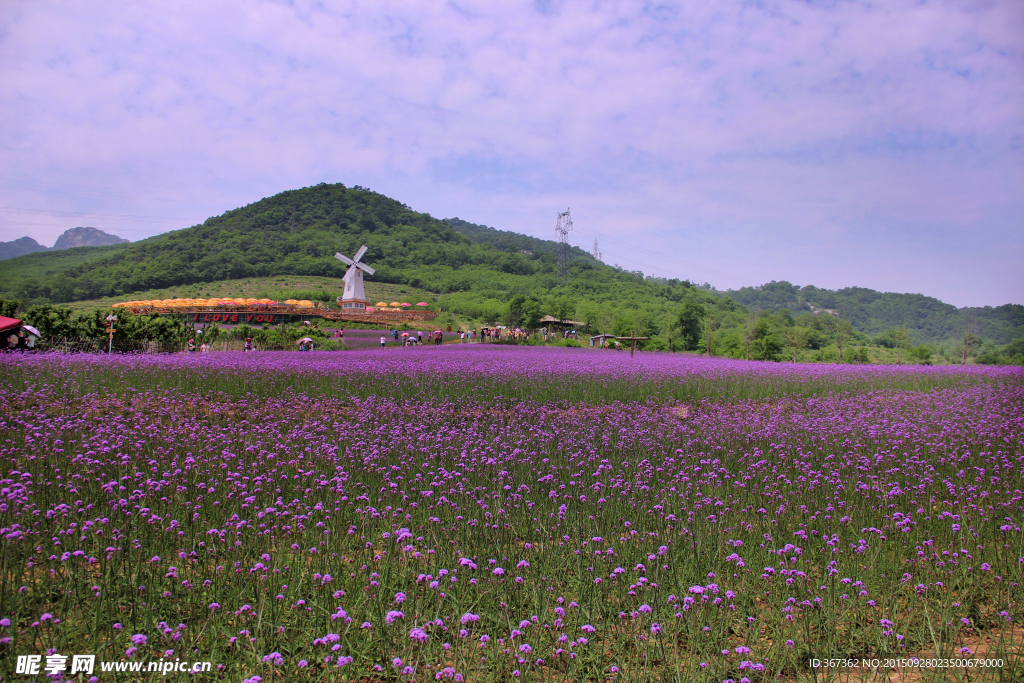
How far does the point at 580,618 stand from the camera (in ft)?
8.94

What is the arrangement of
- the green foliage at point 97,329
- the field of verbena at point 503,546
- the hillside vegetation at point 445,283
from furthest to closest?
the hillside vegetation at point 445,283, the green foliage at point 97,329, the field of verbena at point 503,546

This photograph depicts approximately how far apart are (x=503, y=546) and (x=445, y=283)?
105376 mm

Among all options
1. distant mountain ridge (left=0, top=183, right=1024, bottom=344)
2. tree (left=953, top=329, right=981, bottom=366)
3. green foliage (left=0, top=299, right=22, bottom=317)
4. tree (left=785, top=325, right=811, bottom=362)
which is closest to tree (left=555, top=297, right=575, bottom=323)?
distant mountain ridge (left=0, top=183, right=1024, bottom=344)

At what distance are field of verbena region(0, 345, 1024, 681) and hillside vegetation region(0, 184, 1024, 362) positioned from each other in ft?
108

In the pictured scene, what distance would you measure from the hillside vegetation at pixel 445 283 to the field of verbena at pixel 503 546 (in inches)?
1300

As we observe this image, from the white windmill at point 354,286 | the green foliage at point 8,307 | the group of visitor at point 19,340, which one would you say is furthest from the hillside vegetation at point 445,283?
the group of visitor at point 19,340

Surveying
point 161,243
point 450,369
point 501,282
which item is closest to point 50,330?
point 450,369

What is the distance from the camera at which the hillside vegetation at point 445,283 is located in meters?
57.0

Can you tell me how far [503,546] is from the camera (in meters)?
3.32

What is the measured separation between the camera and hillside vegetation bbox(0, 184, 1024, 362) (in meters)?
57.0

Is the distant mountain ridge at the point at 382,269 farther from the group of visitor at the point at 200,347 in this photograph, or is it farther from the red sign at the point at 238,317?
the group of visitor at the point at 200,347

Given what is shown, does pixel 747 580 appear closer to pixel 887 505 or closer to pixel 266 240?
pixel 887 505

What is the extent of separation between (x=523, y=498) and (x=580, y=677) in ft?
6.02

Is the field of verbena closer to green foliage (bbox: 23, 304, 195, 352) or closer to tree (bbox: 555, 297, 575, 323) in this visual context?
green foliage (bbox: 23, 304, 195, 352)
